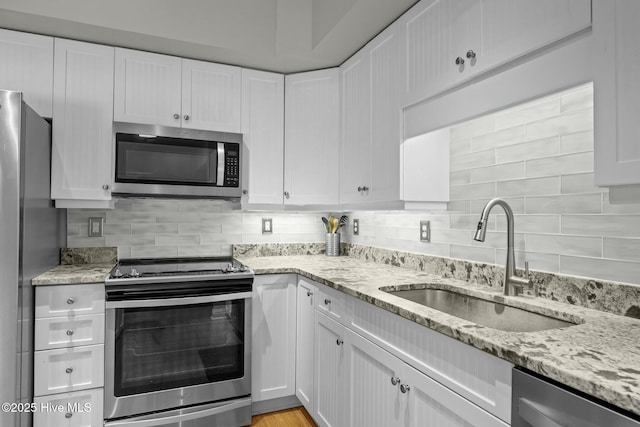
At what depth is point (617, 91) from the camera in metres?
0.94

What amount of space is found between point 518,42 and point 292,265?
177cm

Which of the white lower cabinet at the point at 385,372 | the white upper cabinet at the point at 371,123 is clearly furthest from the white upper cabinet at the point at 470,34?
the white lower cabinet at the point at 385,372

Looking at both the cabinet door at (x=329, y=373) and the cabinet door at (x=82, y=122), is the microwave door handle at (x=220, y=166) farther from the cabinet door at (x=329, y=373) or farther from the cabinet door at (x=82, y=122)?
the cabinet door at (x=329, y=373)

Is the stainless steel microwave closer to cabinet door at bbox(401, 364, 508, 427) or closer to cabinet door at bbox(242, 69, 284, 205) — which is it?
cabinet door at bbox(242, 69, 284, 205)

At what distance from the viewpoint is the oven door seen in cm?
198

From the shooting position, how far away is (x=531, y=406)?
874mm

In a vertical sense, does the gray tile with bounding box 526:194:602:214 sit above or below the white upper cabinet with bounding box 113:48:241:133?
below

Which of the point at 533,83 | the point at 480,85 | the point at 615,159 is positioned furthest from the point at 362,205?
the point at 615,159

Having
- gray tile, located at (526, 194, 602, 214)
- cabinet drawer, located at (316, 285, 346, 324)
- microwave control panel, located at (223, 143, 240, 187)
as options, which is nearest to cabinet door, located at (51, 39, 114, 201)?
microwave control panel, located at (223, 143, 240, 187)

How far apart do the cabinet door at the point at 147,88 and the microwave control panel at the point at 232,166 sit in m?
0.37

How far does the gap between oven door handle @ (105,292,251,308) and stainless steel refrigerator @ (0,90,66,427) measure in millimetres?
371

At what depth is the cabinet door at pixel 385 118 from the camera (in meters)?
1.98

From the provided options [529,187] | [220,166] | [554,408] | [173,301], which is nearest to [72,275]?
[173,301]

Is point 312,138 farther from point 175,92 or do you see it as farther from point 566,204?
Answer: point 566,204
